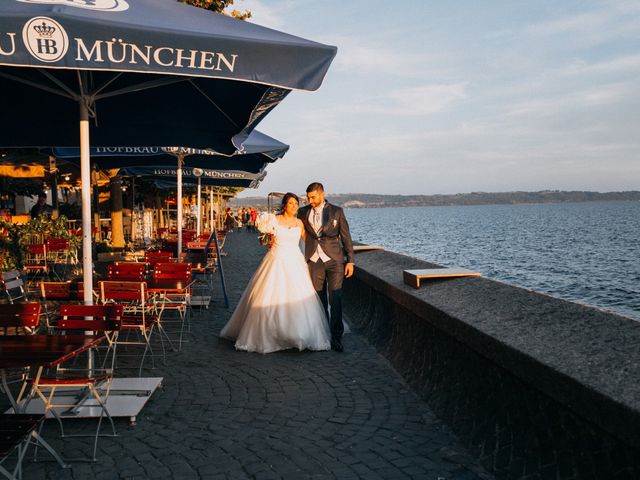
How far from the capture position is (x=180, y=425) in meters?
4.71

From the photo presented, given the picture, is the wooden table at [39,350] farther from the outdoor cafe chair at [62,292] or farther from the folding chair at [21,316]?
the outdoor cafe chair at [62,292]

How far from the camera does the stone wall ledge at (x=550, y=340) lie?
2.78 meters

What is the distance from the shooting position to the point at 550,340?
3.78m

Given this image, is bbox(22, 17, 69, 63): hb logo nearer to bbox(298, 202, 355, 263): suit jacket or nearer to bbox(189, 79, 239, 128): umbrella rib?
bbox(189, 79, 239, 128): umbrella rib

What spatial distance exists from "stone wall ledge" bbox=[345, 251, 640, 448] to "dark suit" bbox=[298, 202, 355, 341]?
110cm

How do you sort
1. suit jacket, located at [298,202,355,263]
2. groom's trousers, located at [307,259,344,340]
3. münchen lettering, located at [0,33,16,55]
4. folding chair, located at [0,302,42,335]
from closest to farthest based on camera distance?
münchen lettering, located at [0,33,16,55], folding chair, located at [0,302,42,335], groom's trousers, located at [307,259,344,340], suit jacket, located at [298,202,355,263]

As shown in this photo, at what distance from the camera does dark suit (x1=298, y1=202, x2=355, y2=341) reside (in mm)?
7596

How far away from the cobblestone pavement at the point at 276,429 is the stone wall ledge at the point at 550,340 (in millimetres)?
788

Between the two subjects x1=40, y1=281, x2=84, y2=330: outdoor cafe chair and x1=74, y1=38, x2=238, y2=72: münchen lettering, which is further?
x1=40, y1=281, x2=84, y2=330: outdoor cafe chair

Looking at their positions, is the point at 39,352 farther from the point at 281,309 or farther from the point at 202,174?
the point at 202,174

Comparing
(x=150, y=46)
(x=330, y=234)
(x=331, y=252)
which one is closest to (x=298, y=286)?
(x=331, y=252)

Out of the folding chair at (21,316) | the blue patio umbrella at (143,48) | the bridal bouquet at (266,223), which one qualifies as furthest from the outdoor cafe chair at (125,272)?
the folding chair at (21,316)

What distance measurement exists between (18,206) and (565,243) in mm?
59884

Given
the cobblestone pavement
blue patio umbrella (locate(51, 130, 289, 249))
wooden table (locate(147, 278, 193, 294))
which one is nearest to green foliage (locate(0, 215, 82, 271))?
blue patio umbrella (locate(51, 130, 289, 249))
